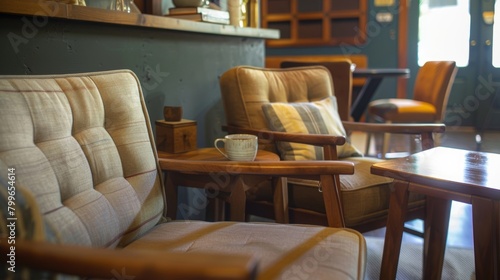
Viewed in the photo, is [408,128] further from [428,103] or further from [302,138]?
[428,103]

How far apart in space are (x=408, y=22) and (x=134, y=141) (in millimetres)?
5269

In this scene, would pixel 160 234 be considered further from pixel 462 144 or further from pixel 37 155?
pixel 462 144

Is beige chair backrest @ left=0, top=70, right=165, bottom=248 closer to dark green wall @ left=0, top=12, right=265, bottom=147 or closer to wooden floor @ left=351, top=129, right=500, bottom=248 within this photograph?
dark green wall @ left=0, top=12, right=265, bottom=147

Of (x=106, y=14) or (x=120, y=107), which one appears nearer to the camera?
(x=120, y=107)

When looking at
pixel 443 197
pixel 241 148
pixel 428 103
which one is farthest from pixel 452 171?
pixel 428 103

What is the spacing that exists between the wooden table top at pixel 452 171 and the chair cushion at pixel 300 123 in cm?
47

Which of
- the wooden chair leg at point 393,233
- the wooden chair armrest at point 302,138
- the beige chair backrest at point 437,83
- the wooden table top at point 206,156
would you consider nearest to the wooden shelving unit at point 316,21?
the beige chair backrest at point 437,83

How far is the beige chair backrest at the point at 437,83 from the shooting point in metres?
3.77

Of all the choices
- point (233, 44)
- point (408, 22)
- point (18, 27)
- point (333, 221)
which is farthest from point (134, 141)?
point (408, 22)

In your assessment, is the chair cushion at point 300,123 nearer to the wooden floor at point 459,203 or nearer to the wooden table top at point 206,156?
the wooden table top at point 206,156

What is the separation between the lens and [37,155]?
104 cm

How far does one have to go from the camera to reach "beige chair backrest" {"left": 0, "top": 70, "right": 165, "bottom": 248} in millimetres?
1014

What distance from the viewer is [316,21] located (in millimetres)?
6328

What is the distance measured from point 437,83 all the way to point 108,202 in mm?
3273
